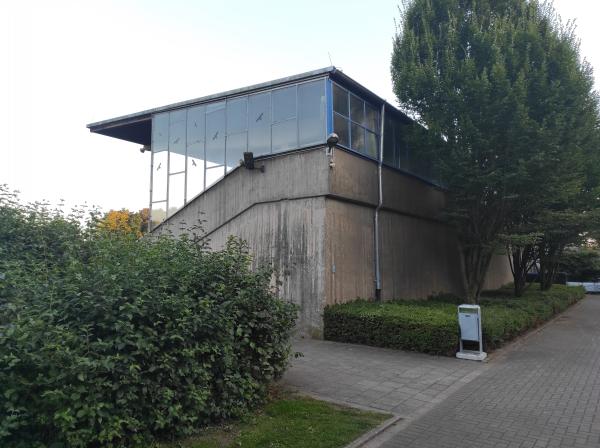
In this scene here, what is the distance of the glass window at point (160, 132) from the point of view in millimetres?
16141

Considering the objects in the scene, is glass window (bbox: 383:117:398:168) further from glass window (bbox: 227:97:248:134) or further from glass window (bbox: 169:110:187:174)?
glass window (bbox: 169:110:187:174)

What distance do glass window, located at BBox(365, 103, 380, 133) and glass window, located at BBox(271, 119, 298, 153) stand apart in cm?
243

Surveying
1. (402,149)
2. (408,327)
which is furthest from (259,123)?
(408,327)

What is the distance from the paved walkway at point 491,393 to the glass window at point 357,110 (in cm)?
651

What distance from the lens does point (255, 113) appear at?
13.6m

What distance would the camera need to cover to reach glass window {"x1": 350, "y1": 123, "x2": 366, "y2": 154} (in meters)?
12.9

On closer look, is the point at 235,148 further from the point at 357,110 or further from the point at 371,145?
the point at 371,145

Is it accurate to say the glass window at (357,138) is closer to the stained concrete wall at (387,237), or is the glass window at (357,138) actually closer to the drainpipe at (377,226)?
the stained concrete wall at (387,237)

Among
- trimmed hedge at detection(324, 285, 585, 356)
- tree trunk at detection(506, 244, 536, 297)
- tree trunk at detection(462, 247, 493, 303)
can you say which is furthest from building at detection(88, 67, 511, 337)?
tree trunk at detection(506, 244, 536, 297)

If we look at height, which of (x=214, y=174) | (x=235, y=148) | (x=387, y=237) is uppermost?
(x=235, y=148)

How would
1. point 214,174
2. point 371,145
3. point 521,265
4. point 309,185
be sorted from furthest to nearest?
point 521,265, point 214,174, point 371,145, point 309,185

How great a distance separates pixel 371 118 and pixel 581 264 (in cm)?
2467

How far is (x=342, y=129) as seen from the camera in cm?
1249

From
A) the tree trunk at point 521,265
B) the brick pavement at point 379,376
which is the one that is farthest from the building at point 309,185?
the tree trunk at point 521,265
